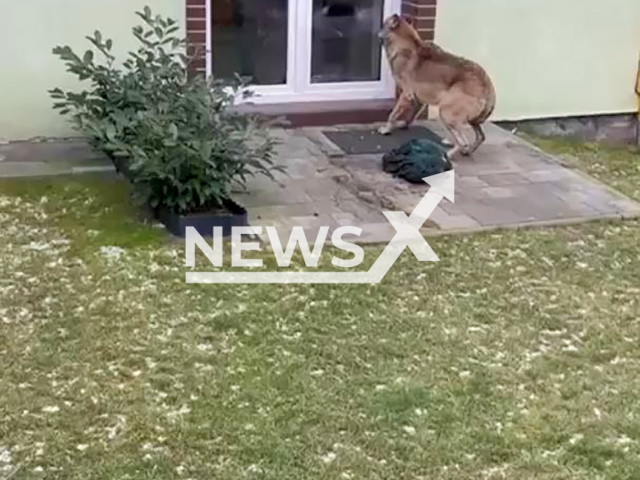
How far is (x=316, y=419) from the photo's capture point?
10.6ft

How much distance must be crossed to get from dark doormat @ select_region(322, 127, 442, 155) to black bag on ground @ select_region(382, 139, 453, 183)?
348mm

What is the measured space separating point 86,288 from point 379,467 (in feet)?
5.21

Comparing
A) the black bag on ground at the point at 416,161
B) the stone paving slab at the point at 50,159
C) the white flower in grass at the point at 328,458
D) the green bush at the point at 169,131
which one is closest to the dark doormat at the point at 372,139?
the black bag on ground at the point at 416,161

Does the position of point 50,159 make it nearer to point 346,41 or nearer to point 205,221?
point 205,221

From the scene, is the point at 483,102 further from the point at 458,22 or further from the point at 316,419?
the point at 316,419

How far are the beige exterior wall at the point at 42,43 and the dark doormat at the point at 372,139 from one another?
3.91 feet

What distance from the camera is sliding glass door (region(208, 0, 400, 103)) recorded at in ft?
21.1

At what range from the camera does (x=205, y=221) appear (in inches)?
183

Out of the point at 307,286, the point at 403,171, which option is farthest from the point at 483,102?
the point at 307,286

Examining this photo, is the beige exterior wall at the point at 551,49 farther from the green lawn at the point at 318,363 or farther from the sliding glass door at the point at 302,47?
the green lawn at the point at 318,363

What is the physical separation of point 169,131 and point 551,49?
10.3ft

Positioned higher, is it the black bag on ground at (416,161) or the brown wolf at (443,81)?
the brown wolf at (443,81)

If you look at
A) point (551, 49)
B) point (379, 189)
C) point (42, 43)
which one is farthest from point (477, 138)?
point (42, 43)

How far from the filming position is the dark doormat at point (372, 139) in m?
5.96
